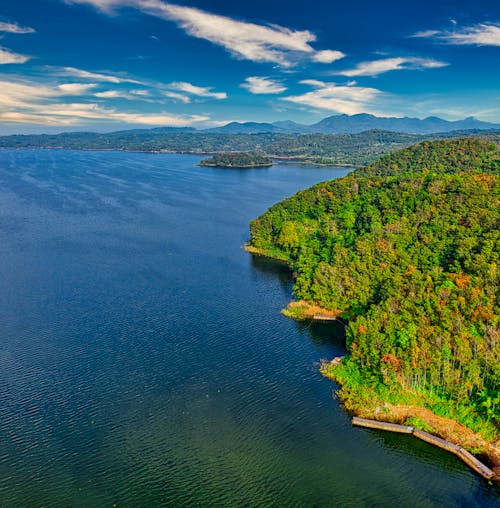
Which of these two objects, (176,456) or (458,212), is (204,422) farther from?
(458,212)

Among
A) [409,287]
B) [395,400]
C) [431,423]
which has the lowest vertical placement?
[431,423]

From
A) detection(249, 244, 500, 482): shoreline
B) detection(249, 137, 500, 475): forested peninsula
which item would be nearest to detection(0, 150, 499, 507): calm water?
detection(249, 244, 500, 482): shoreline

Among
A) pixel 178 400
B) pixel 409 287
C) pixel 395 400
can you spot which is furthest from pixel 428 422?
pixel 178 400

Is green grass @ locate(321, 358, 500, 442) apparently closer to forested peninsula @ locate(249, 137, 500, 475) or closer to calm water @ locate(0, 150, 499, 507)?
forested peninsula @ locate(249, 137, 500, 475)

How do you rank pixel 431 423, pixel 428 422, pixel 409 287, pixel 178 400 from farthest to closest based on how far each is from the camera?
pixel 409 287 < pixel 178 400 < pixel 428 422 < pixel 431 423

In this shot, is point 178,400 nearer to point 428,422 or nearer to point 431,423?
point 428,422
